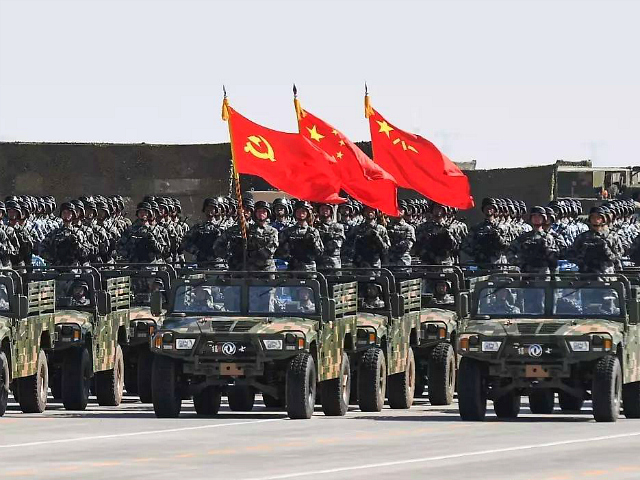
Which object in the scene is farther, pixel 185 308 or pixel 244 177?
pixel 244 177

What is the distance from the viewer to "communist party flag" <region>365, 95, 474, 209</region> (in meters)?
36.9

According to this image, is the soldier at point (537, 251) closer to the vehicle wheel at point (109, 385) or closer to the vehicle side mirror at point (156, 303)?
the vehicle wheel at point (109, 385)

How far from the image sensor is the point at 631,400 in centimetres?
2578

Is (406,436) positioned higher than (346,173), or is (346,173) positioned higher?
(346,173)

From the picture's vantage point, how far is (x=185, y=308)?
26000mm

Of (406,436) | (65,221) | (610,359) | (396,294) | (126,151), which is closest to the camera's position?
(406,436)

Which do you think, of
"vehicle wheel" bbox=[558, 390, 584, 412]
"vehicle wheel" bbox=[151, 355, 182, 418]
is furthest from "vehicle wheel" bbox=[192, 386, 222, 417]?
"vehicle wheel" bbox=[558, 390, 584, 412]

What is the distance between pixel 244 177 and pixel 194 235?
605 inches

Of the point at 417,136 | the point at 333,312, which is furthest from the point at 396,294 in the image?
the point at 417,136

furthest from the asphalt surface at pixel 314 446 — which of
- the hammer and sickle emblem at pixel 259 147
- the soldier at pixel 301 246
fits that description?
the hammer and sickle emblem at pixel 259 147

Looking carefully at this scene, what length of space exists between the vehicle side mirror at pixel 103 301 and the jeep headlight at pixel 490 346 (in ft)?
15.2

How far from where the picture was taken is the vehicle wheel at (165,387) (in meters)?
24.9

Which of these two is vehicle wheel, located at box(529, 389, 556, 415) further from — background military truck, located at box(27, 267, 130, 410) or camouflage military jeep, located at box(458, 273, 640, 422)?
background military truck, located at box(27, 267, 130, 410)

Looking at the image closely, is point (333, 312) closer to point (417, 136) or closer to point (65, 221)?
point (65, 221)
